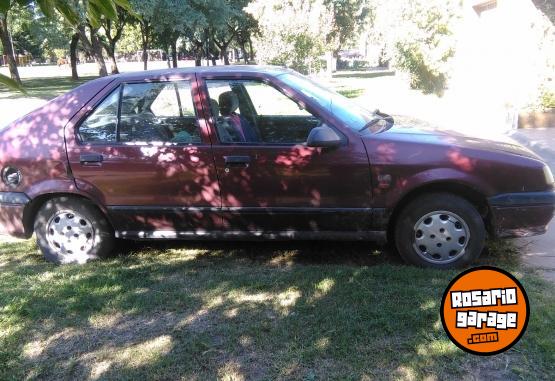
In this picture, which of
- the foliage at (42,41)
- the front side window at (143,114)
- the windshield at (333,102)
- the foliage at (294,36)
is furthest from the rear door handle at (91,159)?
the foliage at (42,41)

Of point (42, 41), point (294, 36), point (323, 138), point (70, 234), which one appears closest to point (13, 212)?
point (70, 234)

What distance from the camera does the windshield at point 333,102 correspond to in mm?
4324

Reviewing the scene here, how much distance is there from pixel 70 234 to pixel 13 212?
503mm

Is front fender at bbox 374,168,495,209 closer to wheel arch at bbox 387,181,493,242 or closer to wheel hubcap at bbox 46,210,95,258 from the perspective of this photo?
wheel arch at bbox 387,181,493,242

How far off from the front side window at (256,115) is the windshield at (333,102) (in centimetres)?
16

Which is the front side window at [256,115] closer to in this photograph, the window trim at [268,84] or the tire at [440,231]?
the window trim at [268,84]

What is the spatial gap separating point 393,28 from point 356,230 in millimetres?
15067

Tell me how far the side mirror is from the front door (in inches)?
2.5

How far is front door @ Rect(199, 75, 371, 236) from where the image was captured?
410 cm

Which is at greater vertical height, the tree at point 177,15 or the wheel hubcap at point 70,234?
the tree at point 177,15

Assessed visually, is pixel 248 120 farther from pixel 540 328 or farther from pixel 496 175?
pixel 540 328

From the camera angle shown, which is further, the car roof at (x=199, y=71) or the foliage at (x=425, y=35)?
the foliage at (x=425, y=35)

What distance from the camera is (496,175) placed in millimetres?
3971

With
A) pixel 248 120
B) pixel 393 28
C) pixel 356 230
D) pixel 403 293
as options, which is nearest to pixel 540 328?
pixel 403 293
